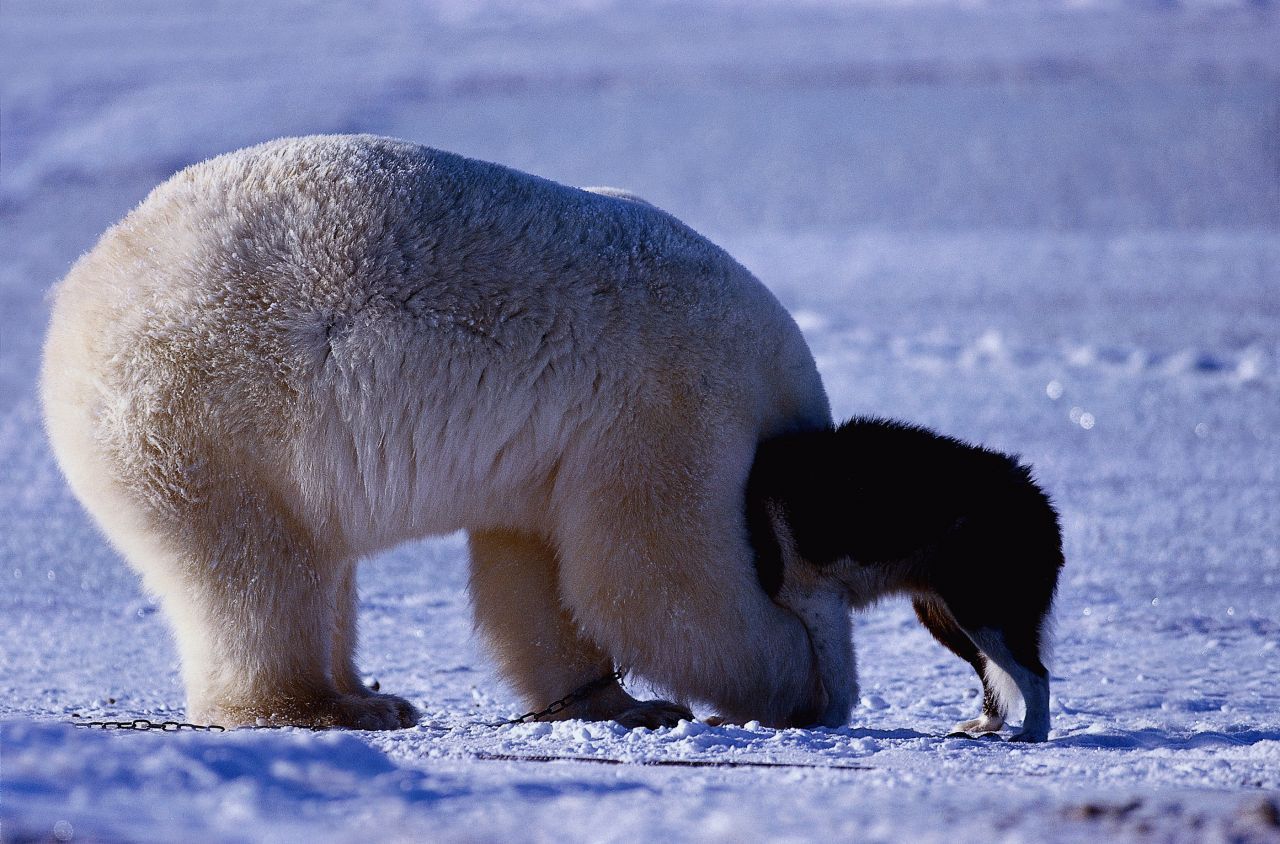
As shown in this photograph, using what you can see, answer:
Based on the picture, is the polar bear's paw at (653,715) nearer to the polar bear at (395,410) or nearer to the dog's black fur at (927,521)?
the polar bear at (395,410)

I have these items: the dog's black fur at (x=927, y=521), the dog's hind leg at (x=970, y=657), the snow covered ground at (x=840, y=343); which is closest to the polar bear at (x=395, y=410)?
the dog's black fur at (x=927, y=521)

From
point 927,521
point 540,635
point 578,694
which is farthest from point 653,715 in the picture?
point 927,521

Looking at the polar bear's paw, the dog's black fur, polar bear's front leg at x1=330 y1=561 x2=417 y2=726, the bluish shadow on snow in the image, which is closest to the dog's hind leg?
the dog's black fur

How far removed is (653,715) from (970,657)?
80 centimetres

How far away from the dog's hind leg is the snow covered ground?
0.26m

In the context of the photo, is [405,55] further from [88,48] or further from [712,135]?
[712,135]

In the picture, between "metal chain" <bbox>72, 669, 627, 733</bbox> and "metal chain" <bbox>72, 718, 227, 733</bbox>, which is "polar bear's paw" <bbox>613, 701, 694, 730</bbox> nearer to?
"metal chain" <bbox>72, 669, 627, 733</bbox>

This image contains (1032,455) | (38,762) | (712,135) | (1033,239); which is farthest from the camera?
(712,135)

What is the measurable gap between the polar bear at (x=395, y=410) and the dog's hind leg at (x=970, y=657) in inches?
10.3

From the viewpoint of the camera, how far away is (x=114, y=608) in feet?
16.4

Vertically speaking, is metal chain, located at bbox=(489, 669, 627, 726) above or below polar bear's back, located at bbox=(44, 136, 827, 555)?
below

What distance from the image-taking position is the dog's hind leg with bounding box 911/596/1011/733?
3479 mm

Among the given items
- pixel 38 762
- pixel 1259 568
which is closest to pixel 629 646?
pixel 38 762

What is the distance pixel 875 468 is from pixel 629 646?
0.70 meters
